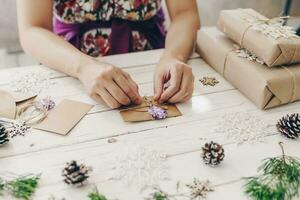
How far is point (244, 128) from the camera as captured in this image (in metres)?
0.83

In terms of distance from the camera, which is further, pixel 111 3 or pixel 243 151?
pixel 111 3

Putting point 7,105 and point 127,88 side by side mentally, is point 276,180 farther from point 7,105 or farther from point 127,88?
point 7,105

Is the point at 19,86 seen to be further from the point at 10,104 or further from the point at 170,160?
the point at 170,160

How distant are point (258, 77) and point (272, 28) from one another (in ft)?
0.46

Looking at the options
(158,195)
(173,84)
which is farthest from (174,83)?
(158,195)

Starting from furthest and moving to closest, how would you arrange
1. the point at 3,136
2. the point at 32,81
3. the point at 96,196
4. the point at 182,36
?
the point at 182,36
the point at 32,81
the point at 3,136
the point at 96,196

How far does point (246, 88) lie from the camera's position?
919 millimetres

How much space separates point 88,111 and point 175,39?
382mm

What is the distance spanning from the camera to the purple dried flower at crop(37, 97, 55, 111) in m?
0.86

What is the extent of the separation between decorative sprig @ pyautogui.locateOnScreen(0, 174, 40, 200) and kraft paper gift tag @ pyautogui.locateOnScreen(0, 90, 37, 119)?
7.9 inches

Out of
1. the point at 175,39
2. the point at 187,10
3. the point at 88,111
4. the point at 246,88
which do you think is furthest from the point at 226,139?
the point at 187,10

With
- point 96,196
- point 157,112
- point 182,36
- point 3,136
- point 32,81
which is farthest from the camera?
point 182,36

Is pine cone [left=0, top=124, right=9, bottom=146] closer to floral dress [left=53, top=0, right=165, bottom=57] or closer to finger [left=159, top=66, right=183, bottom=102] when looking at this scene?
finger [left=159, top=66, right=183, bottom=102]

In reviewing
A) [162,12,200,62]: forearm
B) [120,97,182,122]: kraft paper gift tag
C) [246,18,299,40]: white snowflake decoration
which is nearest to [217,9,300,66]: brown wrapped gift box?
[246,18,299,40]: white snowflake decoration
